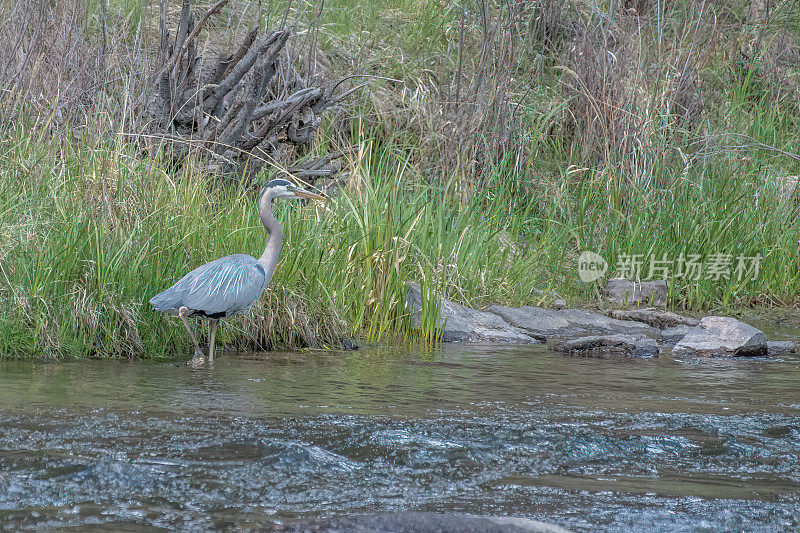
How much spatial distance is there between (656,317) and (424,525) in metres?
5.35

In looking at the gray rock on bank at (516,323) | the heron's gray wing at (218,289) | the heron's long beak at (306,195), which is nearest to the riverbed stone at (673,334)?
the gray rock on bank at (516,323)

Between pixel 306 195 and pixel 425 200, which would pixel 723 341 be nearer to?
pixel 425 200

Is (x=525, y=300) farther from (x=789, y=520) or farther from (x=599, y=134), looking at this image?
(x=789, y=520)

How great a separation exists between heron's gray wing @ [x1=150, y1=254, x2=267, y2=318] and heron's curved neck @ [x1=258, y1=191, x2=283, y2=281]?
0.58 feet

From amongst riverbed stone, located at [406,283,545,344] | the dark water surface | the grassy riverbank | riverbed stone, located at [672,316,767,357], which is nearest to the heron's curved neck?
the grassy riverbank

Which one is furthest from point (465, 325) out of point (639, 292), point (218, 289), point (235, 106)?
point (235, 106)

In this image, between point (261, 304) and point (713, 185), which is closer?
point (261, 304)

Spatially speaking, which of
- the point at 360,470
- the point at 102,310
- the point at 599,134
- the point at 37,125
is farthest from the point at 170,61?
the point at 360,470

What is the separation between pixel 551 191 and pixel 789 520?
6.51 metres

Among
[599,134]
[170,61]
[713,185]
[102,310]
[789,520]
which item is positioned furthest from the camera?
[599,134]

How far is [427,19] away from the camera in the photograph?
41.6 feet

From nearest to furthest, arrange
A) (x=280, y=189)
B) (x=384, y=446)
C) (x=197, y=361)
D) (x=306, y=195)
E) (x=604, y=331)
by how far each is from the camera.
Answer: (x=384, y=446) < (x=197, y=361) < (x=280, y=189) < (x=306, y=195) < (x=604, y=331)

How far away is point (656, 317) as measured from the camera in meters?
7.58

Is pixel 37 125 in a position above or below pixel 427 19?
below
